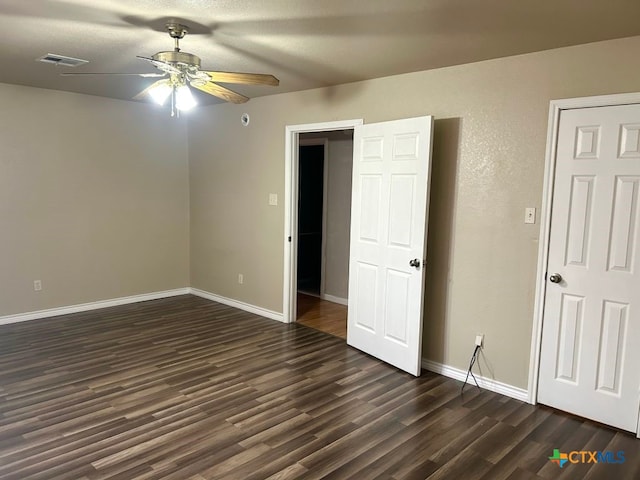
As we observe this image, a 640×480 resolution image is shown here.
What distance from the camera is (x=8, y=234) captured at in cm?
477

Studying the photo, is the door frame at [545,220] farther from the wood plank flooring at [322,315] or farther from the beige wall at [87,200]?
the beige wall at [87,200]

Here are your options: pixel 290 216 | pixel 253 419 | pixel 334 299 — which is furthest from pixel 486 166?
pixel 334 299

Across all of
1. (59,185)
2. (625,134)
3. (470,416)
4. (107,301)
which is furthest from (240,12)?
(107,301)

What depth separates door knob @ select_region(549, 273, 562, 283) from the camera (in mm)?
3135

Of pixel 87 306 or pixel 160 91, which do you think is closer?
pixel 160 91

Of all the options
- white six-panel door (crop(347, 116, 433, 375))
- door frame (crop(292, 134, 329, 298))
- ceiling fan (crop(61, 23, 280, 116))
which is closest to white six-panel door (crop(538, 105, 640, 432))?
white six-panel door (crop(347, 116, 433, 375))

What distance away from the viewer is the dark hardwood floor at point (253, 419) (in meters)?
2.48

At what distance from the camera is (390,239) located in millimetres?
3885

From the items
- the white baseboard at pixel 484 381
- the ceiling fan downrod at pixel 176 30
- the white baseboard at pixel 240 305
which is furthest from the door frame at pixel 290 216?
the ceiling fan downrod at pixel 176 30

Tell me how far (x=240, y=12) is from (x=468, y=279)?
2529mm

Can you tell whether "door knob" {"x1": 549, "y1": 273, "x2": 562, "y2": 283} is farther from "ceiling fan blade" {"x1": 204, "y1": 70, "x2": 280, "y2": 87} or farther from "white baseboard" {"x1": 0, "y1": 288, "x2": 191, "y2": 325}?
"white baseboard" {"x1": 0, "y1": 288, "x2": 191, "y2": 325}

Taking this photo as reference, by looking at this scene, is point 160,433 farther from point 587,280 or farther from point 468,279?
point 587,280

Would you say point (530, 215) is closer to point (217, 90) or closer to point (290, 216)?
point (217, 90)

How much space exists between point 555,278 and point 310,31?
92.4 inches
